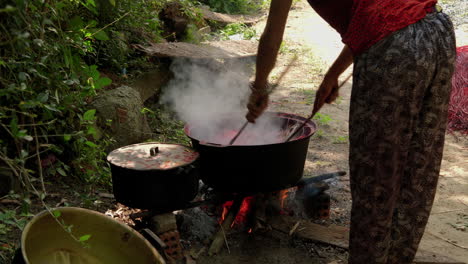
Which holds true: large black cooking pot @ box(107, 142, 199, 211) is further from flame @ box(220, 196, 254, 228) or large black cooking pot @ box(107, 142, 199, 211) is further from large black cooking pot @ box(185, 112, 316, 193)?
flame @ box(220, 196, 254, 228)

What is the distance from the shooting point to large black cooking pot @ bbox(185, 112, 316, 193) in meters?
3.32

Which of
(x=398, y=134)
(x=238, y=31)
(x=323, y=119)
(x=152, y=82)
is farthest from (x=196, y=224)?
(x=238, y=31)

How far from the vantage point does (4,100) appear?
286cm

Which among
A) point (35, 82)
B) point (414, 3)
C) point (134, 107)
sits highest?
point (414, 3)

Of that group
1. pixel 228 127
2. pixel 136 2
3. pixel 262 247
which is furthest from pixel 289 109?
pixel 262 247

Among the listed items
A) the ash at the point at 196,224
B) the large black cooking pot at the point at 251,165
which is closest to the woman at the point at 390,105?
the large black cooking pot at the point at 251,165

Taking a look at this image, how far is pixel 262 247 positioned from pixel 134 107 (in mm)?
1965

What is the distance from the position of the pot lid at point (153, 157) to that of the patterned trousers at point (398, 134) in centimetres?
123

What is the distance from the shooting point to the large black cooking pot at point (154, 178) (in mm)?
3148

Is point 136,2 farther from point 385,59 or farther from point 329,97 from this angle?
point 385,59

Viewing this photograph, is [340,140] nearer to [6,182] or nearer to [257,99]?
[257,99]

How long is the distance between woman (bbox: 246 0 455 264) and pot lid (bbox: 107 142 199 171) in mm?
869

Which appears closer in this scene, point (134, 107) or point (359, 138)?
point (359, 138)

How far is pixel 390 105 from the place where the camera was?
2398mm
